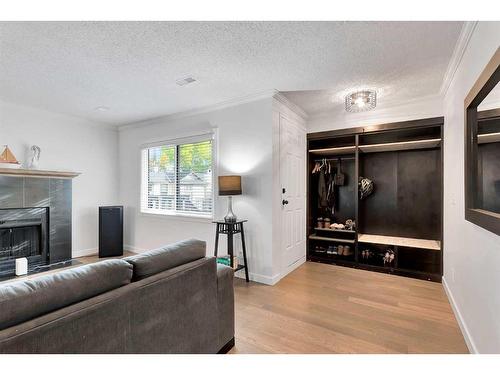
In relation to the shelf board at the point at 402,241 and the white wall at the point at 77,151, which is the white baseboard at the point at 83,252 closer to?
the white wall at the point at 77,151

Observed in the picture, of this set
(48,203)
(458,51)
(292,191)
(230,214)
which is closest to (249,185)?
(230,214)

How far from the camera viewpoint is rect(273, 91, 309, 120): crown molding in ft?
10.4

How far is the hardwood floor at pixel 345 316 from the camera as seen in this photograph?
188 cm

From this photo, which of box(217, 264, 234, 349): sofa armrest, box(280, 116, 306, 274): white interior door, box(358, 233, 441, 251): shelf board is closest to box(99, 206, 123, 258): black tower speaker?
box(280, 116, 306, 274): white interior door

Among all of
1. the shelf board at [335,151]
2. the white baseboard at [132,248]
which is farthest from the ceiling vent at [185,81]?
the white baseboard at [132,248]

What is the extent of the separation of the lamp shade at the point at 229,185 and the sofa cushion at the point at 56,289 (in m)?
1.86

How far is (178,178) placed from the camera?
165 inches

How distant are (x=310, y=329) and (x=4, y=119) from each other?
479 centimetres

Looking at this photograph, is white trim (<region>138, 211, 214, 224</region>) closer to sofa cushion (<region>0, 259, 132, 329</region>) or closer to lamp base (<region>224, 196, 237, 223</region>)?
lamp base (<region>224, 196, 237, 223</region>)

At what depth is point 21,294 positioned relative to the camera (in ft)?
3.07

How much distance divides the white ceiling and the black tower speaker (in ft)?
5.99

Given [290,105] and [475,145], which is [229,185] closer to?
[290,105]
